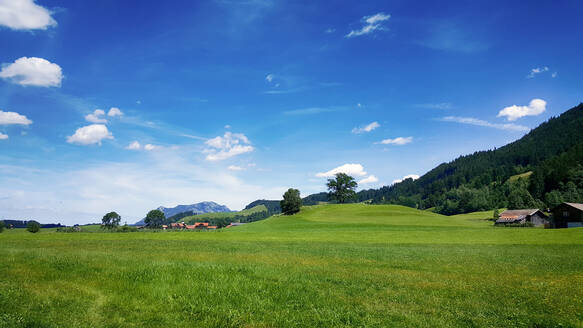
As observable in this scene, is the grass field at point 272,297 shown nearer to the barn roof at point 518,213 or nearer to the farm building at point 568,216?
the farm building at point 568,216

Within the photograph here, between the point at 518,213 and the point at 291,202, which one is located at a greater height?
the point at 291,202

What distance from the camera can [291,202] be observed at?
142 metres

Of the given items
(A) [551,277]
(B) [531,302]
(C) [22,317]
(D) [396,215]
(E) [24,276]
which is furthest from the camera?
(D) [396,215]

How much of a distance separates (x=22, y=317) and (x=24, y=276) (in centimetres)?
711

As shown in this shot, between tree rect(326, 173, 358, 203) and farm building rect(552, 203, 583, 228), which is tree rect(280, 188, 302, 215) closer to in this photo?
tree rect(326, 173, 358, 203)

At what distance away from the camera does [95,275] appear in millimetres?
16094

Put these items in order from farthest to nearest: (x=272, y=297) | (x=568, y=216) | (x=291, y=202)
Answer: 1. (x=291, y=202)
2. (x=568, y=216)
3. (x=272, y=297)

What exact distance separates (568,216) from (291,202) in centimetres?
9466

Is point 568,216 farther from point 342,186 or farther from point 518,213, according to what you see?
point 342,186

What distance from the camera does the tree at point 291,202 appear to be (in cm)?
14175

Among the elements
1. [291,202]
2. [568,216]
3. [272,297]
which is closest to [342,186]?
[291,202]

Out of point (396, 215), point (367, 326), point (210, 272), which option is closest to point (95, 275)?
point (210, 272)

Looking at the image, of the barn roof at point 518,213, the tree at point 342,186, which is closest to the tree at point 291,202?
the tree at point 342,186

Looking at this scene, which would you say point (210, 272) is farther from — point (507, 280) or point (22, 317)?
point (507, 280)
